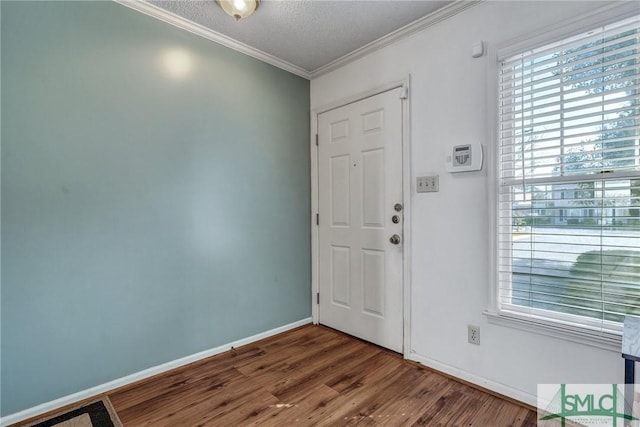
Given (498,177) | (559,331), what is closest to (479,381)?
(559,331)

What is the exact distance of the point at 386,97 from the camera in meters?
2.41

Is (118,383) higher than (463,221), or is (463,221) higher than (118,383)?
(463,221)

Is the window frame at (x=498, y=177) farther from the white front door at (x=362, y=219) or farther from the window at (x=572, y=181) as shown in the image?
the white front door at (x=362, y=219)

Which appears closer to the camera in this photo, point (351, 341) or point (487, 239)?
point (487, 239)

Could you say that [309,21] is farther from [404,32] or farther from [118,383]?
[118,383]

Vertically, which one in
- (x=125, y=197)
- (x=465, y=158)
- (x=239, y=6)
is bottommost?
(x=125, y=197)

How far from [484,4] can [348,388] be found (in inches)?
101

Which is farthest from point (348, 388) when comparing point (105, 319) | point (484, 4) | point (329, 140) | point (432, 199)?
point (484, 4)

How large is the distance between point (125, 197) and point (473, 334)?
7.98 ft

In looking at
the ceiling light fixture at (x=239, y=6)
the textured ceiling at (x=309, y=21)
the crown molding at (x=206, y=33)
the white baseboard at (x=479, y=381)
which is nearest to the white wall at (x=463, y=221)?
the white baseboard at (x=479, y=381)

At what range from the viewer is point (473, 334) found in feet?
6.38

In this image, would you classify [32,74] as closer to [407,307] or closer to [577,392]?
[407,307]

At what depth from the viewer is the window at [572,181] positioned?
4.80 feet

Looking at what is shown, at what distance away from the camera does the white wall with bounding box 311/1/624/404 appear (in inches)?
66.1
